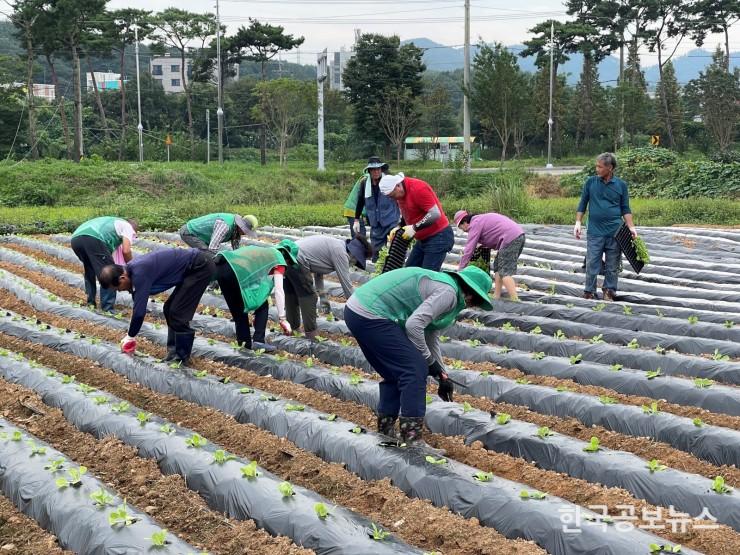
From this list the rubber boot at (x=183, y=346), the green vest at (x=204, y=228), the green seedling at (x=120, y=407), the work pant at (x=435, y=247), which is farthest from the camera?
the green vest at (x=204, y=228)

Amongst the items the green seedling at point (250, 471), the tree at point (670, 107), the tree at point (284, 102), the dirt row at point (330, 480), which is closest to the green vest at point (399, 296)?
the dirt row at point (330, 480)

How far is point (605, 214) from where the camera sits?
26.8 feet

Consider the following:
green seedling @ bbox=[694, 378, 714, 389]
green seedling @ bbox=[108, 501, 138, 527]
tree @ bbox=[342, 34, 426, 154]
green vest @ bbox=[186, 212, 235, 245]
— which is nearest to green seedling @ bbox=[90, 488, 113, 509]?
green seedling @ bbox=[108, 501, 138, 527]

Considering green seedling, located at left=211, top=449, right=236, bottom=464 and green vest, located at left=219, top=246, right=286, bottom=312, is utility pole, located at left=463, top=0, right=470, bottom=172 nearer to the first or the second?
green vest, located at left=219, top=246, right=286, bottom=312

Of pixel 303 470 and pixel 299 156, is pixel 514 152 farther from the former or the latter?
pixel 303 470

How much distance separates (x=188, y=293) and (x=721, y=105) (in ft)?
112

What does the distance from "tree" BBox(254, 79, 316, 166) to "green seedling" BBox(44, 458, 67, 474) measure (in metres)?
28.7

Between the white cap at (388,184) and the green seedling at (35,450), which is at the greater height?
the white cap at (388,184)

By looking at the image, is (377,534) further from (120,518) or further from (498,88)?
(498,88)

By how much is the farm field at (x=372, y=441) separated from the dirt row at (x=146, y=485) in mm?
13

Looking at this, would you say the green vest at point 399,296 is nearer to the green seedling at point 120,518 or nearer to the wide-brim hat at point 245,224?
the green seedling at point 120,518

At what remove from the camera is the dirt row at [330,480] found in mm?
3676

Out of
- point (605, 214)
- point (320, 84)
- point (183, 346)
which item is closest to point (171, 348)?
point (183, 346)

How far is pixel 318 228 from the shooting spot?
15156 millimetres
